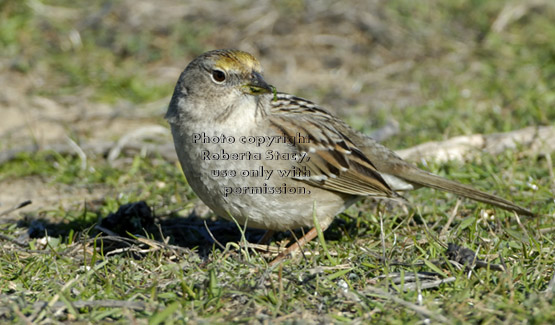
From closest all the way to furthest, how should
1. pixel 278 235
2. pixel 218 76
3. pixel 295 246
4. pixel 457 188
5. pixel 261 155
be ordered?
pixel 261 155, pixel 218 76, pixel 295 246, pixel 457 188, pixel 278 235

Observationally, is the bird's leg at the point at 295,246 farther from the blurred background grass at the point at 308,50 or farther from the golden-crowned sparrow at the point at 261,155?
the blurred background grass at the point at 308,50

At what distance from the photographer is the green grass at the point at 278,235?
344 centimetres

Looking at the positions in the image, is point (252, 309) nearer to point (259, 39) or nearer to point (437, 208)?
point (437, 208)

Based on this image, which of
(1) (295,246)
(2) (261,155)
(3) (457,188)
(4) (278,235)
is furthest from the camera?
(4) (278,235)

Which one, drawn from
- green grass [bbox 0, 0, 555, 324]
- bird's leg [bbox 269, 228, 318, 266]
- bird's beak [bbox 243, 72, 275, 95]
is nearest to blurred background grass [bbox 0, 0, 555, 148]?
green grass [bbox 0, 0, 555, 324]

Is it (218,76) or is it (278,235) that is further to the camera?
(278,235)

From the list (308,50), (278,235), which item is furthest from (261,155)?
(308,50)

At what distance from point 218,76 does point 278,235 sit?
52.5 inches

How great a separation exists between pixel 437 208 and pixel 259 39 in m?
4.61

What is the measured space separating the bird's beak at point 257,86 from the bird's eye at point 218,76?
159 mm

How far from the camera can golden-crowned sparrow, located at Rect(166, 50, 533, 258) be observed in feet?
13.8

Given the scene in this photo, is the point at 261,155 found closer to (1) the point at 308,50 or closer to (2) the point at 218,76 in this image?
(2) the point at 218,76

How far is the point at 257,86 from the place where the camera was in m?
4.28

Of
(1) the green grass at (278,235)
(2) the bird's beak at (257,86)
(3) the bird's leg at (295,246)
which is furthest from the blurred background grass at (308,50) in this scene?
(2) the bird's beak at (257,86)
